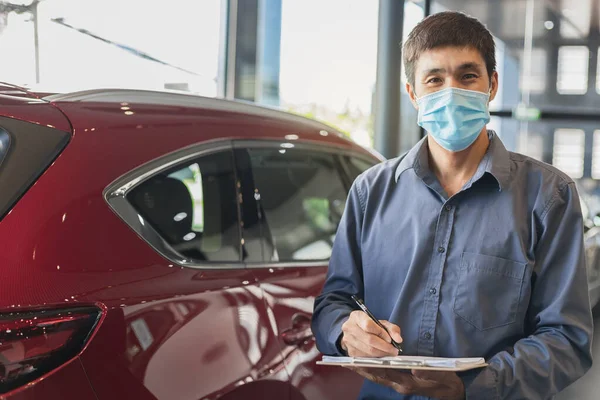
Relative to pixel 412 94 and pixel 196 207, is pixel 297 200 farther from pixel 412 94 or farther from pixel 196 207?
pixel 412 94

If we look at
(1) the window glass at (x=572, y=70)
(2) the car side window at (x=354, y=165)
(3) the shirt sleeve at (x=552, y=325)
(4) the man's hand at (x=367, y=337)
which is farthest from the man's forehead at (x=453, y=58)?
(1) the window glass at (x=572, y=70)

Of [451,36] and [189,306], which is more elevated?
[451,36]

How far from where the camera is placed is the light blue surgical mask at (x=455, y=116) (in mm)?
1802

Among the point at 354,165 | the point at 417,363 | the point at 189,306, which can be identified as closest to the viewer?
the point at 417,363

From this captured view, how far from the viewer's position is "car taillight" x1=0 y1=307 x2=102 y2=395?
174 cm

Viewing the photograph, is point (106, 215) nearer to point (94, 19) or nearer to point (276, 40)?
point (94, 19)

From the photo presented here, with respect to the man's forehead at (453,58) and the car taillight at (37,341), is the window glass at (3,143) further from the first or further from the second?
the man's forehead at (453,58)

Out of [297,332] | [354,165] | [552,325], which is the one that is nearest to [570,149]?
[354,165]

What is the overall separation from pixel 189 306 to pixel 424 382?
2.48ft

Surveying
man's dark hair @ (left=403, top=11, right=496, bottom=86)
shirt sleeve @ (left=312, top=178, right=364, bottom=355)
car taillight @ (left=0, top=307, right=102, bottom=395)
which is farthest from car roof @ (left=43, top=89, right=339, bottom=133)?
man's dark hair @ (left=403, top=11, right=496, bottom=86)

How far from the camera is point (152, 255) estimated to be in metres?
2.17

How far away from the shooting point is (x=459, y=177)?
1.84 meters

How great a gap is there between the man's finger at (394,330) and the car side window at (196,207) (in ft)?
2.62

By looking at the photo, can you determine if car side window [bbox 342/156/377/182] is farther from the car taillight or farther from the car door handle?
the car taillight
